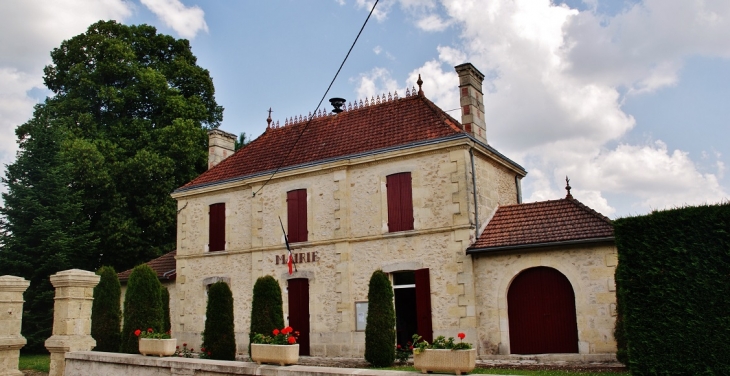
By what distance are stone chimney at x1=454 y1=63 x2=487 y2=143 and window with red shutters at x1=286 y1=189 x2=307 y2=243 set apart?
519cm

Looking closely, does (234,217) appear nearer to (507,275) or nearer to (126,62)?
(507,275)

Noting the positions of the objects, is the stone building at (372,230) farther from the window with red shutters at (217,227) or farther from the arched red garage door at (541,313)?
the arched red garage door at (541,313)

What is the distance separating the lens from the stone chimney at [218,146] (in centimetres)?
2248

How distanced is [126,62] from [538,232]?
21202 mm

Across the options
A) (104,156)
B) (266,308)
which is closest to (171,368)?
(266,308)

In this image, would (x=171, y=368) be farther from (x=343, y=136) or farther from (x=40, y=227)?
(x=40, y=227)

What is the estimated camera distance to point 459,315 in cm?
1486

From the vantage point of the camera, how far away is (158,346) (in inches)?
428

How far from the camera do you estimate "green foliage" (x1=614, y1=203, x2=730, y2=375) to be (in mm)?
7590

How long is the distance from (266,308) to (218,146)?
958cm

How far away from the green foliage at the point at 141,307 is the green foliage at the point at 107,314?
213 centimetres

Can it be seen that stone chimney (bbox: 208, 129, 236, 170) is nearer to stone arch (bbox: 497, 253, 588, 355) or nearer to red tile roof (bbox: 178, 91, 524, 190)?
red tile roof (bbox: 178, 91, 524, 190)

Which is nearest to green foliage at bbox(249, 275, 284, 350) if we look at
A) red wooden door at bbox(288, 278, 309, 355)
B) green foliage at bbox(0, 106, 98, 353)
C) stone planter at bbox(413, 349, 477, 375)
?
red wooden door at bbox(288, 278, 309, 355)

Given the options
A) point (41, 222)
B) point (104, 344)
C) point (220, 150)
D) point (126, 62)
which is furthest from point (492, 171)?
point (126, 62)
